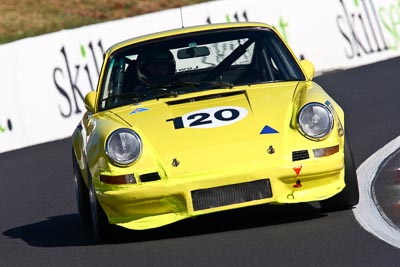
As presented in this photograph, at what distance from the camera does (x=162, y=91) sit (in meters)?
8.45

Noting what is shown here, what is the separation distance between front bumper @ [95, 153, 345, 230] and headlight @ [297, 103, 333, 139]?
0.17 m

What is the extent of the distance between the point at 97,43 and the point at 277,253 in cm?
1185

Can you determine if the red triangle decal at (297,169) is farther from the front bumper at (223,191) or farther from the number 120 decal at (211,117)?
the number 120 decal at (211,117)

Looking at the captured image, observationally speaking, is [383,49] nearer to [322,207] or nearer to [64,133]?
[64,133]

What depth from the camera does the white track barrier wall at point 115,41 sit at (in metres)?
17.1

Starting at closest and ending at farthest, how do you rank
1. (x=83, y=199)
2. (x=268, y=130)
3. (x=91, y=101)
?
1. (x=268, y=130)
2. (x=91, y=101)
3. (x=83, y=199)

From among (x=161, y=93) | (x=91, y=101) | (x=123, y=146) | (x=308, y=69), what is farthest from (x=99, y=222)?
(x=308, y=69)

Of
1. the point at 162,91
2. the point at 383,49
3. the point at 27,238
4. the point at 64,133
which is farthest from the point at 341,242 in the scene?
the point at 383,49

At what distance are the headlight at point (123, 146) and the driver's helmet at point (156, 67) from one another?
103 centimetres

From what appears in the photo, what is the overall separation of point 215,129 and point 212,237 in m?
0.67

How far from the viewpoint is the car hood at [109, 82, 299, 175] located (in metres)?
7.41

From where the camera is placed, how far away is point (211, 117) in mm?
7711

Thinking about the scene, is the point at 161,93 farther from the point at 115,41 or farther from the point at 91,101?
the point at 115,41

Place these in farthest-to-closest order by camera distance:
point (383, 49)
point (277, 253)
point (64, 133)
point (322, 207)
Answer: point (383, 49), point (64, 133), point (322, 207), point (277, 253)
